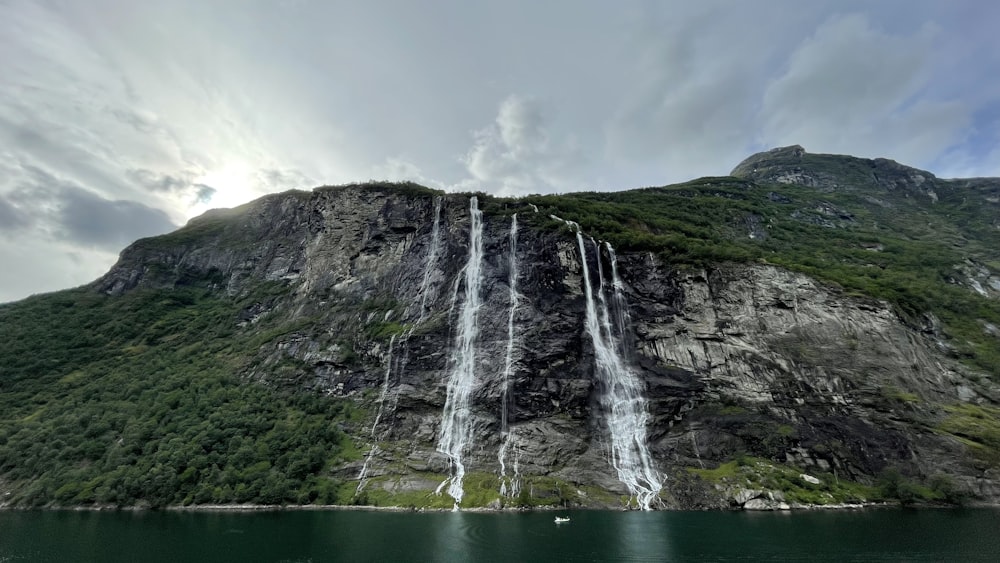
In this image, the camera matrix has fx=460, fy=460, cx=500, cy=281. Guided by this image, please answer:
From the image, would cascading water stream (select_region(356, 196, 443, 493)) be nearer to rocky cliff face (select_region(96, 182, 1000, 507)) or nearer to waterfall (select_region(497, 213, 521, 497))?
rocky cliff face (select_region(96, 182, 1000, 507))

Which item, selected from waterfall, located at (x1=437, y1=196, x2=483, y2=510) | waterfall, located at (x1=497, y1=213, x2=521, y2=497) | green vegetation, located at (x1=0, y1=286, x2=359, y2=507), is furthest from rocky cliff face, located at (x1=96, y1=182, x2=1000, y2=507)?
green vegetation, located at (x1=0, y1=286, x2=359, y2=507)

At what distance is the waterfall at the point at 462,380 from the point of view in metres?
56.3

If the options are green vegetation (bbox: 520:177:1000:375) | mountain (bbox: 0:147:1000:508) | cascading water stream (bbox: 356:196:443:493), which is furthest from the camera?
green vegetation (bbox: 520:177:1000:375)

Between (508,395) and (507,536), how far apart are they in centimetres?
2574

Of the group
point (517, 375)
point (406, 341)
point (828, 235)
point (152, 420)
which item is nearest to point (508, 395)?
point (517, 375)

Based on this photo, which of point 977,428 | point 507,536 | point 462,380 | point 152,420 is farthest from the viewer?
point 462,380

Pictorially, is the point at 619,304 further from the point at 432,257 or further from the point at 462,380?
the point at 432,257

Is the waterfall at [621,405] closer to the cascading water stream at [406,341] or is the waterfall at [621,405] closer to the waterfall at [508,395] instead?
the waterfall at [508,395]

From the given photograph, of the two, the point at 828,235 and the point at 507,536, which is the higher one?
the point at 828,235

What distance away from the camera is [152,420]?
61.9m

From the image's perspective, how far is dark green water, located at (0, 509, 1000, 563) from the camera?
29766mm

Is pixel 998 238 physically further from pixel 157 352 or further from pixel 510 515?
pixel 157 352

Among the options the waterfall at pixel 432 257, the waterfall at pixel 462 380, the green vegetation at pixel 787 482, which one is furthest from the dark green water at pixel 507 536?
the waterfall at pixel 432 257

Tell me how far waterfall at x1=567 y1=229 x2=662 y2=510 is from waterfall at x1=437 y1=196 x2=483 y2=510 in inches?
675
